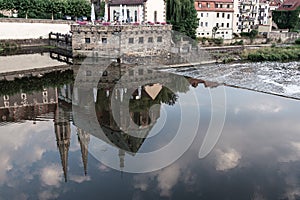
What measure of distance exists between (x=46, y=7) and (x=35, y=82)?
31.5 metres

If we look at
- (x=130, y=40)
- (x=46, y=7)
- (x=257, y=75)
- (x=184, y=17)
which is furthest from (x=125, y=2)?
(x=257, y=75)

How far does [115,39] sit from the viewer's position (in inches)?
1614

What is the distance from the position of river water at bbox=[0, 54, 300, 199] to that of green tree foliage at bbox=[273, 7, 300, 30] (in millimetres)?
48615

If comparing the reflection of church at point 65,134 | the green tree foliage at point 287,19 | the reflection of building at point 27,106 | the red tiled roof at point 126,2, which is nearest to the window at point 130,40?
the red tiled roof at point 126,2

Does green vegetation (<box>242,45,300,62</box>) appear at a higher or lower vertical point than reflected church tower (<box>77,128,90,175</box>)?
higher

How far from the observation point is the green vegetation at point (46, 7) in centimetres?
5458

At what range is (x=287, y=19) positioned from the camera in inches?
2908

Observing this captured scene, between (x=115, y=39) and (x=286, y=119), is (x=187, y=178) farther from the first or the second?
(x=115, y=39)

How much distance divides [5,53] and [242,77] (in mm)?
31712

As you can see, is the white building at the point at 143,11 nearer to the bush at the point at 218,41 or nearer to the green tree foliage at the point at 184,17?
the green tree foliage at the point at 184,17

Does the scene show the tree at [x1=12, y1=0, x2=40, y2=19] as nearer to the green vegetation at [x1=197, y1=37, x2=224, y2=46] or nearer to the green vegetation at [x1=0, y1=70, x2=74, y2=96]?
the green vegetation at [x1=0, y1=70, x2=74, y2=96]

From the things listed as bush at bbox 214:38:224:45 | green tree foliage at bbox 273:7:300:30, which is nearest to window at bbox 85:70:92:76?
bush at bbox 214:38:224:45

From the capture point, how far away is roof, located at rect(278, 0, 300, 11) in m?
73.4

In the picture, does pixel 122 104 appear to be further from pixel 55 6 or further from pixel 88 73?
pixel 55 6
